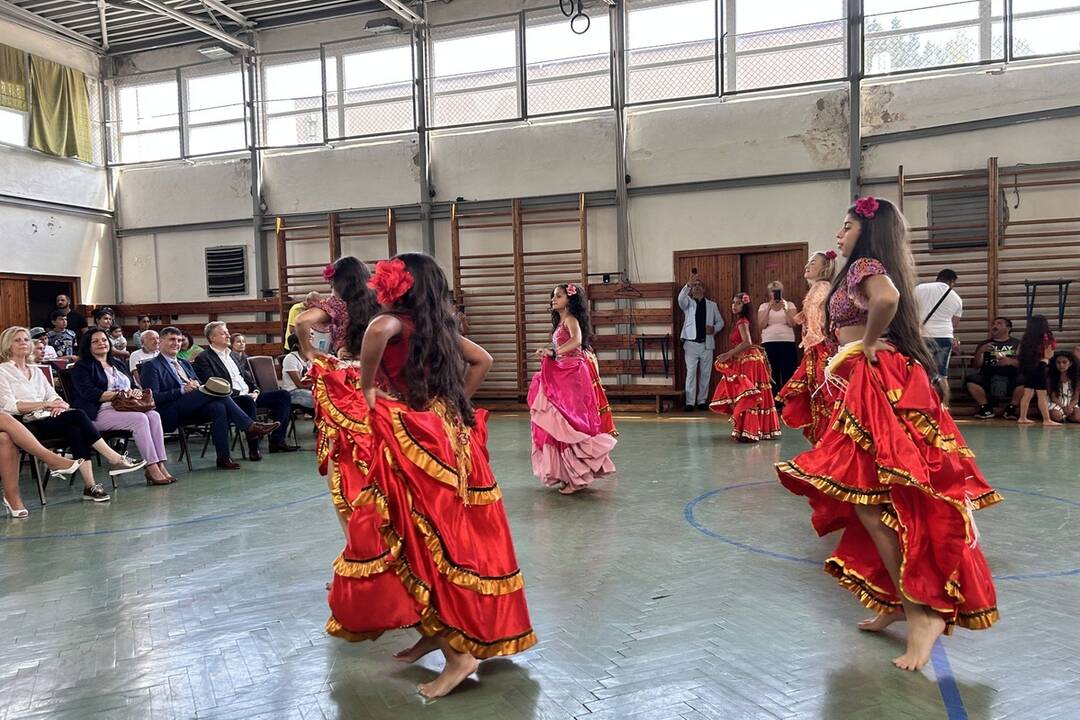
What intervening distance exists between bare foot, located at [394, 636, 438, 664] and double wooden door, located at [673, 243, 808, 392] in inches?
343

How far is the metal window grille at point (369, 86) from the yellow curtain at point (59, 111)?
14.7 ft

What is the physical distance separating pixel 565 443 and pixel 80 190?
38.8 ft

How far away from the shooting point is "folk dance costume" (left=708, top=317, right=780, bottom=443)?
7855 mm

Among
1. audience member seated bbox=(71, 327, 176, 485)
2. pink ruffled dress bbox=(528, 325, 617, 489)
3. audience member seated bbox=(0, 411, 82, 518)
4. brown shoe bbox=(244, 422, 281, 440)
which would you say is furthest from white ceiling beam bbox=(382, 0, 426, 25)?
audience member seated bbox=(0, 411, 82, 518)

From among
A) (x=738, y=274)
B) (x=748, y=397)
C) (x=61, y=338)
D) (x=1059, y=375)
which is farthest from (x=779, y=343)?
(x=61, y=338)

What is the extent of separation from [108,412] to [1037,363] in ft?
30.1

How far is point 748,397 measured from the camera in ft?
25.8

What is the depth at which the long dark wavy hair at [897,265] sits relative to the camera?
9.43 ft

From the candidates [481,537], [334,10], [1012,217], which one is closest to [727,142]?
[1012,217]

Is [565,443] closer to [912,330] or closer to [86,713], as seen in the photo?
[912,330]

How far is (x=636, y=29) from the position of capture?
447 inches

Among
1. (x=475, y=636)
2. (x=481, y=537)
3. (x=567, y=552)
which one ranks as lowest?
(x=567, y=552)

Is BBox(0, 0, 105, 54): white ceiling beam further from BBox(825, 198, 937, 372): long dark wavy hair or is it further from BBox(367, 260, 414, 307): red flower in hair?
BBox(825, 198, 937, 372): long dark wavy hair

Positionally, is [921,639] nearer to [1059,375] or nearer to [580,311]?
[580,311]
